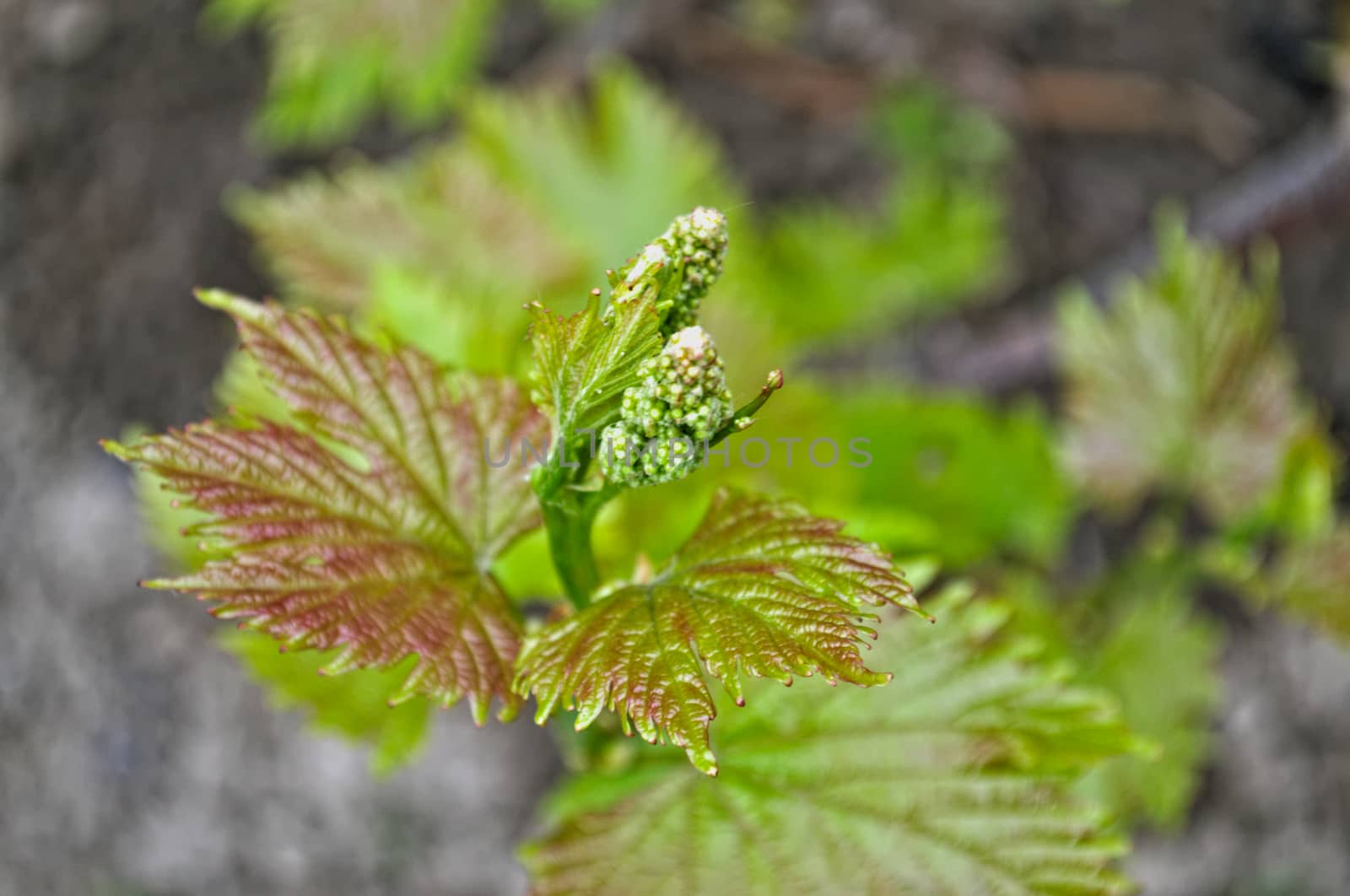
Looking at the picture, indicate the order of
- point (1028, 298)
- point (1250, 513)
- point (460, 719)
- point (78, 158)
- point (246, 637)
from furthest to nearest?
point (1028, 298)
point (78, 158)
point (460, 719)
point (1250, 513)
point (246, 637)

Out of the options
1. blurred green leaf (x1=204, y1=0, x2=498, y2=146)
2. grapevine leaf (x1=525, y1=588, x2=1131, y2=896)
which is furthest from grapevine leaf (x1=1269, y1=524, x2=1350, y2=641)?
blurred green leaf (x1=204, y1=0, x2=498, y2=146)

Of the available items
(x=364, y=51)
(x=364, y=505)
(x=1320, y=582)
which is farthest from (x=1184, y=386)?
(x=364, y=51)

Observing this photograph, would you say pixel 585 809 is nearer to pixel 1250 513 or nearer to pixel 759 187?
pixel 1250 513

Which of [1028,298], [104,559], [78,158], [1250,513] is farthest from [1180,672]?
[78,158]

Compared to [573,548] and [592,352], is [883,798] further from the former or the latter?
[592,352]

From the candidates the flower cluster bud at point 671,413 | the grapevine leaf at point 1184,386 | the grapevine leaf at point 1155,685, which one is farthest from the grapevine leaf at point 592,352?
the grapevine leaf at point 1155,685

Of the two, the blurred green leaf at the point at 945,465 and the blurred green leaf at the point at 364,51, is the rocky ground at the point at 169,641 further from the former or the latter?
the blurred green leaf at the point at 945,465

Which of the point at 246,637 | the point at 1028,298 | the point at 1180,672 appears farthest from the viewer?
the point at 1028,298
